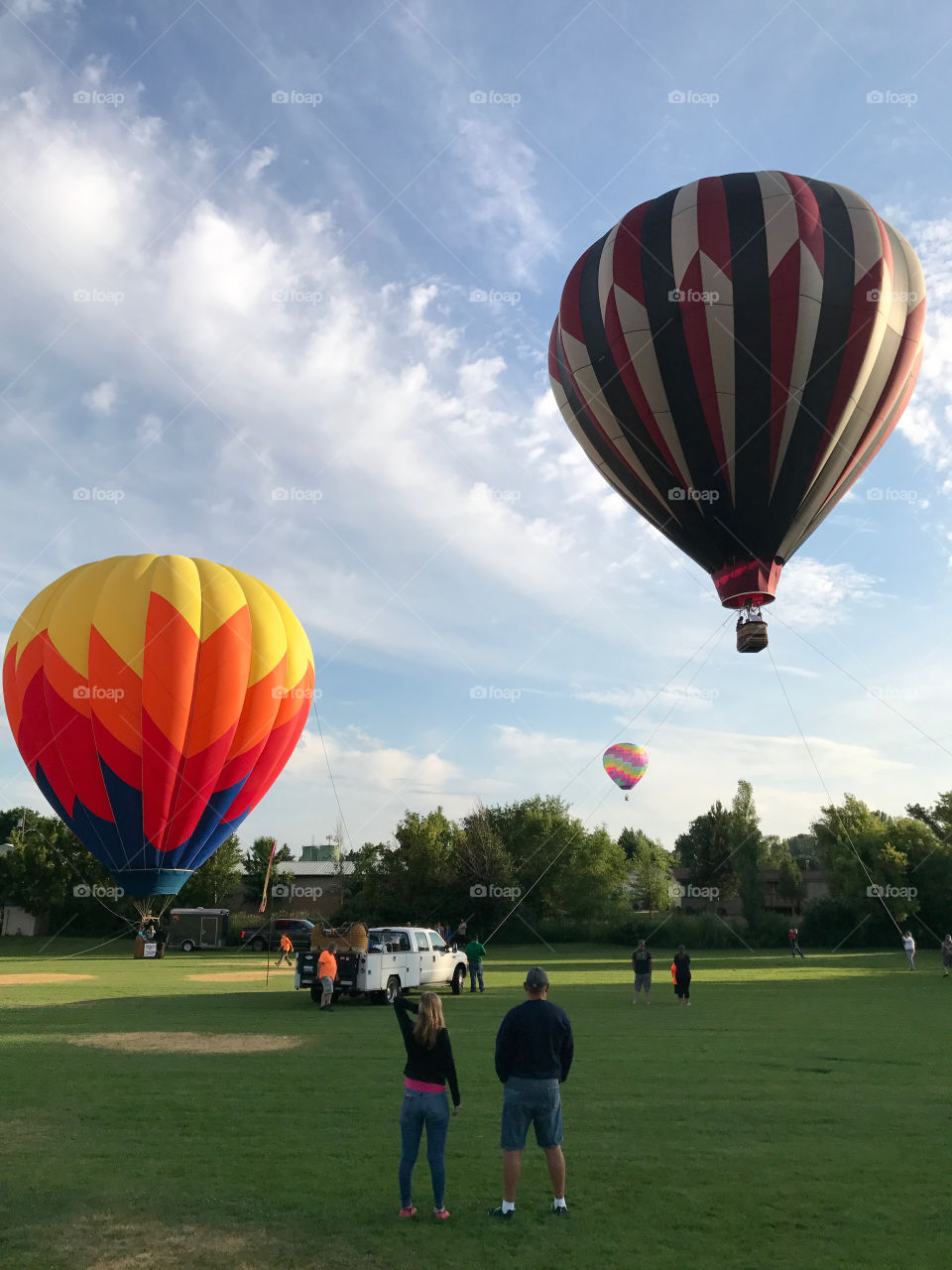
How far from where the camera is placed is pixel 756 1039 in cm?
1508

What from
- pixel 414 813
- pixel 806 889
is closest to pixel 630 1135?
pixel 414 813

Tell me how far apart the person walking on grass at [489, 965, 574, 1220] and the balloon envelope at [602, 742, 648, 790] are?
49443 millimetres

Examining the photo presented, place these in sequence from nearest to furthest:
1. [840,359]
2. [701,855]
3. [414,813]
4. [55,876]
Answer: [840,359] < [55,876] < [414,813] < [701,855]

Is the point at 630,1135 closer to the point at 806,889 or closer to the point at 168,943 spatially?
the point at 168,943

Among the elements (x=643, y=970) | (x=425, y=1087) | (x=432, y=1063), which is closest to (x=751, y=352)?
(x=643, y=970)

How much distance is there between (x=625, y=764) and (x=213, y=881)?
2848 cm

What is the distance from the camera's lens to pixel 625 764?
182 ft

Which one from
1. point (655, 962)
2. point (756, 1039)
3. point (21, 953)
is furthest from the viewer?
point (21, 953)

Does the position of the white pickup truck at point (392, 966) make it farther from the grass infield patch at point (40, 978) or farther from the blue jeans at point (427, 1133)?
the blue jeans at point (427, 1133)

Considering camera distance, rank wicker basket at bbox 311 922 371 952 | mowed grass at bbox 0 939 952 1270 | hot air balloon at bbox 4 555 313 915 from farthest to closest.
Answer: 1. hot air balloon at bbox 4 555 313 915
2. wicker basket at bbox 311 922 371 952
3. mowed grass at bbox 0 939 952 1270

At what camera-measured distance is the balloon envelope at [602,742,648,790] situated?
55.1 m

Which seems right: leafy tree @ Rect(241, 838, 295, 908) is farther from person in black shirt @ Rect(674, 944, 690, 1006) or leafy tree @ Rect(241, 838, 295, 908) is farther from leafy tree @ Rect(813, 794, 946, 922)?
person in black shirt @ Rect(674, 944, 690, 1006)

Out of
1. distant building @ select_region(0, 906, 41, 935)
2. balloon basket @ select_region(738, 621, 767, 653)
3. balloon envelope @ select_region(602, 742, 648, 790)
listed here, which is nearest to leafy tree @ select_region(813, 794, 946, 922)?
balloon envelope @ select_region(602, 742, 648, 790)

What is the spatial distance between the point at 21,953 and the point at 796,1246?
48.5 metres
